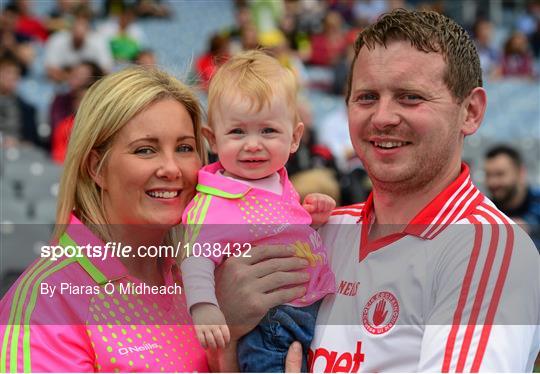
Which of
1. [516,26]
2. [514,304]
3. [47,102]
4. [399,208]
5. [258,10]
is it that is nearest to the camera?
[514,304]

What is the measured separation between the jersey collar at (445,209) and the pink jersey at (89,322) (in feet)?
2.37

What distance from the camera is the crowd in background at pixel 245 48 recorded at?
805 centimetres

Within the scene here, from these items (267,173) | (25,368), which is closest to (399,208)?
(267,173)

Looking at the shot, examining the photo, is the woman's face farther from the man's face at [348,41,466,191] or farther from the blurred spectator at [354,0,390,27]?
the blurred spectator at [354,0,390,27]

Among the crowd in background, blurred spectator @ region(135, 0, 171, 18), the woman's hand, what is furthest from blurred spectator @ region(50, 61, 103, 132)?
the woman's hand

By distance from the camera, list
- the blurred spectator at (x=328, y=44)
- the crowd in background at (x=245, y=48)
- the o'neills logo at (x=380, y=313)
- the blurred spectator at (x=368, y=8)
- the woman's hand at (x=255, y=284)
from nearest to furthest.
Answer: the o'neills logo at (x=380, y=313) < the woman's hand at (x=255, y=284) < the crowd in background at (x=245, y=48) < the blurred spectator at (x=328, y=44) < the blurred spectator at (x=368, y=8)

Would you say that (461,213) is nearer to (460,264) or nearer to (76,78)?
(460,264)

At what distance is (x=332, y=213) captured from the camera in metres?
2.92

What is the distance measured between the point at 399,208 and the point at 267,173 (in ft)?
1.33

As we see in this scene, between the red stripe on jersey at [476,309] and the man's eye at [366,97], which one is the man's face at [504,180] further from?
the red stripe on jersey at [476,309]

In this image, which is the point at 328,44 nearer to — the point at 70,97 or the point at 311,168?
the point at 70,97

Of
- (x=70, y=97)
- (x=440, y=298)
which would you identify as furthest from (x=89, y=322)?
(x=70, y=97)

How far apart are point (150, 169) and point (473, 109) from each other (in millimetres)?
911

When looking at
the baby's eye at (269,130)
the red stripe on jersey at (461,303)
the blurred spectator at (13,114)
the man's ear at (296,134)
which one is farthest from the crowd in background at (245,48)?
the red stripe on jersey at (461,303)
